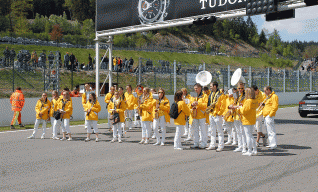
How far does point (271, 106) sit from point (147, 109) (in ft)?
12.1

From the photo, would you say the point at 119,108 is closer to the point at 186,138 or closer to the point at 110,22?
the point at 186,138

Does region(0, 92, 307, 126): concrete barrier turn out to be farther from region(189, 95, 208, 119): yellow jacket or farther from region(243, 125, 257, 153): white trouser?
region(243, 125, 257, 153): white trouser

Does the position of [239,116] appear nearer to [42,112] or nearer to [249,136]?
[249,136]

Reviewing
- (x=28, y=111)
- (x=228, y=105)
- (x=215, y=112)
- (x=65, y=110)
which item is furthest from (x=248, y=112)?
(x=28, y=111)

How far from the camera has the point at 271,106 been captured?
33.6 feet

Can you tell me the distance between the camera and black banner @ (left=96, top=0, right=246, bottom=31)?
51.4ft

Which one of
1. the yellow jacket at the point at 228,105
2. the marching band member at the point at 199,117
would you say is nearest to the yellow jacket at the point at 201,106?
the marching band member at the point at 199,117

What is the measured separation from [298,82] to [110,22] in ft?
72.9

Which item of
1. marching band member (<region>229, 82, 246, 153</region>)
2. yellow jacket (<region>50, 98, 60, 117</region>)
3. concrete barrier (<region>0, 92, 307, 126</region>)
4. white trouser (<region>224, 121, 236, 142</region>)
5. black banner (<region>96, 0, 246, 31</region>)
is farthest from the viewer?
concrete barrier (<region>0, 92, 307, 126</region>)

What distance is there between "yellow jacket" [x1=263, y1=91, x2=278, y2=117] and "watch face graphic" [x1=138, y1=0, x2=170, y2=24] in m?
8.66

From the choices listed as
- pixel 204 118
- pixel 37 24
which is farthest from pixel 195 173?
pixel 37 24

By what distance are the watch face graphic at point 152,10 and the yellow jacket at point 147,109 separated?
24.6 ft

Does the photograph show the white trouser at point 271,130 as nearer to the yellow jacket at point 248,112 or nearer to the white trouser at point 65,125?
the yellow jacket at point 248,112

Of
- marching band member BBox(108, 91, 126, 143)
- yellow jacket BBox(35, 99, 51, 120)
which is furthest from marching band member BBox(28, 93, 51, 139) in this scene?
marching band member BBox(108, 91, 126, 143)
